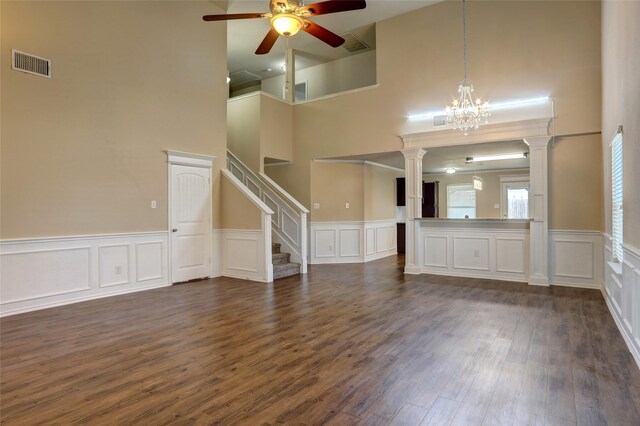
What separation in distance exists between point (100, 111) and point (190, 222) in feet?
7.29

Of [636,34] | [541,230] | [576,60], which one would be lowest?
[541,230]

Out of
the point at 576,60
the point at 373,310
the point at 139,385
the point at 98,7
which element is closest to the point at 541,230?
the point at 576,60

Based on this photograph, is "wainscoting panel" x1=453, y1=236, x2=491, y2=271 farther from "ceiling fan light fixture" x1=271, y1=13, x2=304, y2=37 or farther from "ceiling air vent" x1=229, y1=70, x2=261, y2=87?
"ceiling air vent" x1=229, y1=70, x2=261, y2=87

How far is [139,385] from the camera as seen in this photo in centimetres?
252

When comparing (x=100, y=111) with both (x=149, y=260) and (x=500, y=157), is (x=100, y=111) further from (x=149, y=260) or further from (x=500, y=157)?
(x=500, y=157)

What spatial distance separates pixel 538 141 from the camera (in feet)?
18.6

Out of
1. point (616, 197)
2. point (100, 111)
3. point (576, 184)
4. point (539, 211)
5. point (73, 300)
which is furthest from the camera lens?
point (539, 211)

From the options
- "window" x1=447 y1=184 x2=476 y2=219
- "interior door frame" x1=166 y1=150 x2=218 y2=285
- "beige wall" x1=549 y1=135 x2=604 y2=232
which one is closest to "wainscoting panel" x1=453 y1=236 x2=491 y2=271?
"beige wall" x1=549 y1=135 x2=604 y2=232

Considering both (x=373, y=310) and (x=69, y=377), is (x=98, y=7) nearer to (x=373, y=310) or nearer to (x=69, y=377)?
(x=69, y=377)

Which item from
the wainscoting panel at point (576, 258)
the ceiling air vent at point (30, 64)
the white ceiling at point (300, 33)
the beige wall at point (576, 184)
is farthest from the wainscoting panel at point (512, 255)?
the ceiling air vent at point (30, 64)

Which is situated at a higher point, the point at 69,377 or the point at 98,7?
the point at 98,7

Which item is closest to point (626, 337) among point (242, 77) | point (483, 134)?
point (483, 134)

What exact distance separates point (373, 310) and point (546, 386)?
6.94ft

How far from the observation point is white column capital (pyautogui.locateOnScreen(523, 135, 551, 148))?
5.63m
